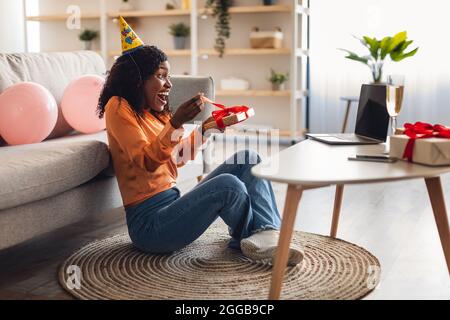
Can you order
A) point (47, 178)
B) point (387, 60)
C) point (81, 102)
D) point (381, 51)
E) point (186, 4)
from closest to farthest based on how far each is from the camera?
1. point (47, 178)
2. point (81, 102)
3. point (381, 51)
4. point (387, 60)
5. point (186, 4)

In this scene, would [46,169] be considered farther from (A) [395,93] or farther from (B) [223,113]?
(A) [395,93]

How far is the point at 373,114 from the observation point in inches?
88.0

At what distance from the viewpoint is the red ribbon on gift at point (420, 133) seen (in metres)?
1.74

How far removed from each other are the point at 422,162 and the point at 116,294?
0.97 metres

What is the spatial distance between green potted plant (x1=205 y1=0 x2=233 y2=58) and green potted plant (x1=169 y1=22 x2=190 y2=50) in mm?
300

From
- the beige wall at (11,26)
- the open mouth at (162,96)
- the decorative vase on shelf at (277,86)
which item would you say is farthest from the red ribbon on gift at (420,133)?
the beige wall at (11,26)

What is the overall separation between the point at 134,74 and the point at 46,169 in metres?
0.45

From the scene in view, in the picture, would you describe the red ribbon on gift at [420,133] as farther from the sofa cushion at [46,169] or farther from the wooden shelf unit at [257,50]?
A: the wooden shelf unit at [257,50]

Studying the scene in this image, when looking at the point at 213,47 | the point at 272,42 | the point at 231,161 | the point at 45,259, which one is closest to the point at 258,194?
the point at 231,161

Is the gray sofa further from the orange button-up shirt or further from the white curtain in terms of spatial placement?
the white curtain

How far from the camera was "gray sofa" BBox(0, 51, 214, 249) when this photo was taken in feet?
6.51

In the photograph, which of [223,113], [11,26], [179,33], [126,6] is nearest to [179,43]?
[179,33]

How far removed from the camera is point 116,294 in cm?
188
